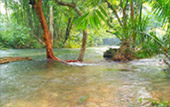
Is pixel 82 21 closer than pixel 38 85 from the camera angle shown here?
Yes

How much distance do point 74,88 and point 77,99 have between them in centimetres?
57

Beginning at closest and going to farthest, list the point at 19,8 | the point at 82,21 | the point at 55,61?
the point at 82,21, the point at 55,61, the point at 19,8

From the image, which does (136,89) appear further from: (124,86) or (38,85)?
(38,85)

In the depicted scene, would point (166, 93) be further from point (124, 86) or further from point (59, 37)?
point (59, 37)

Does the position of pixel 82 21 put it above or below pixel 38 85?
above

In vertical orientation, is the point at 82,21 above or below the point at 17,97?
above

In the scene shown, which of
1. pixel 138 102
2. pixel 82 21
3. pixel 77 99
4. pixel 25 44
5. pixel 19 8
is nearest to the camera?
pixel 82 21

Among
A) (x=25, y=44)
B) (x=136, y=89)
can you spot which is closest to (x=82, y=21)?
(x=136, y=89)

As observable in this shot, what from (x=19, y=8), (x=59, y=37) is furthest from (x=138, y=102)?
(x=19, y=8)

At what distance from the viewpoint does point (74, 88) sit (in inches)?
115

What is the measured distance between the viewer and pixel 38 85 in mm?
3115

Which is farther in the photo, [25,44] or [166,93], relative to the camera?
[25,44]

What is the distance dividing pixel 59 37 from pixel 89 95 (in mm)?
18935

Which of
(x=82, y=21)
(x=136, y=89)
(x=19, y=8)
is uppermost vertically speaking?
(x=19, y=8)
